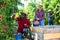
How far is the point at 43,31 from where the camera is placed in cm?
354

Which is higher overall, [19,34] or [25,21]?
[25,21]

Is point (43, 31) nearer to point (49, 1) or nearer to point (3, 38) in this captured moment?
point (3, 38)

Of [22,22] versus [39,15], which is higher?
[39,15]

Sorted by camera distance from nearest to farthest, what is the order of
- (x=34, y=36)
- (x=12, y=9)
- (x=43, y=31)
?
(x=12, y=9), (x=43, y=31), (x=34, y=36)

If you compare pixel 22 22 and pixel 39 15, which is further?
pixel 39 15

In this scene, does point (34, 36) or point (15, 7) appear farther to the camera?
point (34, 36)

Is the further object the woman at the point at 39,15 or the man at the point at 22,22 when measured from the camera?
the woman at the point at 39,15

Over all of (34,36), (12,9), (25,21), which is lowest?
(34,36)

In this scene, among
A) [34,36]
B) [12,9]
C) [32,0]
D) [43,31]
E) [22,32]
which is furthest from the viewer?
[32,0]

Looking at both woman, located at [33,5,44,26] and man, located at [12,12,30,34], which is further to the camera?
woman, located at [33,5,44,26]

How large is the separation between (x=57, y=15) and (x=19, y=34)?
218cm

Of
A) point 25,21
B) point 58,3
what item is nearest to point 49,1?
point 58,3

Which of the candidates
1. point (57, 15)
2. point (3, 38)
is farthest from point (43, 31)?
point (57, 15)

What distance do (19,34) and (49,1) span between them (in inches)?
95.5
